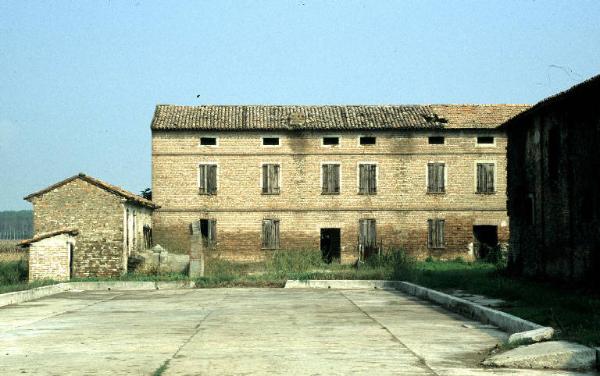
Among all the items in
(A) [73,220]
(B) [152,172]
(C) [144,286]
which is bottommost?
(C) [144,286]

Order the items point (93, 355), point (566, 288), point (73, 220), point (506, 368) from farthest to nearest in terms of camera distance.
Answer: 1. point (73, 220)
2. point (566, 288)
3. point (93, 355)
4. point (506, 368)

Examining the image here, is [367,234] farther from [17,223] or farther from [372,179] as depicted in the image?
[17,223]

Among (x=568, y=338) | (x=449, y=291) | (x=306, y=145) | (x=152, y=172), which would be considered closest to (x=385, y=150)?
(x=306, y=145)

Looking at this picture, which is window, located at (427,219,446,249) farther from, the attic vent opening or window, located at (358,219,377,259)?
the attic vent opening

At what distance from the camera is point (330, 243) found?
37500mm

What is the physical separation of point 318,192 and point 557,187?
1735cm

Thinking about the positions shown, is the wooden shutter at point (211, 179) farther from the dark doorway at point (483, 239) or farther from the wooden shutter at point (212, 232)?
the dark doorway at point (483, 239)

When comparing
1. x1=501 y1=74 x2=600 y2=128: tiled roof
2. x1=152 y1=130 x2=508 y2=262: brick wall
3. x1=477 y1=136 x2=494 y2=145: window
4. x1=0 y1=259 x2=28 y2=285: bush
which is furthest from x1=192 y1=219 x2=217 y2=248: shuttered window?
x1=501 y1=74 x2=600 y2=128: tiled roof

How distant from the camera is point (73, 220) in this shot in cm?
2812

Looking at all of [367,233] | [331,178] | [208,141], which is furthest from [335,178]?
[208,141]

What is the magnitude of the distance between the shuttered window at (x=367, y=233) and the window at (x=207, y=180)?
6.71 metres

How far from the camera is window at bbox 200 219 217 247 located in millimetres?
35781

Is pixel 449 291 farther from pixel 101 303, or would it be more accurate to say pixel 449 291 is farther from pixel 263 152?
pixel 263 152

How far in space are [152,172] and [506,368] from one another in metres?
29.1
